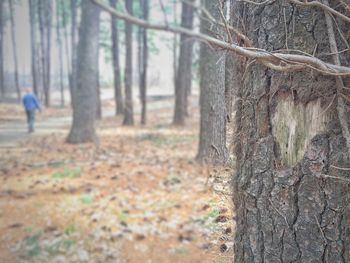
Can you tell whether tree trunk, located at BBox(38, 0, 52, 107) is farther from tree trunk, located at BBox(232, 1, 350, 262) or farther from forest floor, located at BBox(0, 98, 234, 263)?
tree trunk, located at BBox(232, 1, 350, 262)

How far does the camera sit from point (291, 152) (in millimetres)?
1266

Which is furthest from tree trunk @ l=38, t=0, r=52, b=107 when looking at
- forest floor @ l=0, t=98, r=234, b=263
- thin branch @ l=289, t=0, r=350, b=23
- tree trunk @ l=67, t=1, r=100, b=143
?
thin branch @ l=289, t=0, r=350, b=23

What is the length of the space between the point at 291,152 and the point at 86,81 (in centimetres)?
961

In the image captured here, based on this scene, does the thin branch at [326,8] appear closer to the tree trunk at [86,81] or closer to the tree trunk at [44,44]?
the tree trunk at [86,81]

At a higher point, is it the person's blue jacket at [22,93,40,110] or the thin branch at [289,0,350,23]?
the thin branch at [289,0,350,23]

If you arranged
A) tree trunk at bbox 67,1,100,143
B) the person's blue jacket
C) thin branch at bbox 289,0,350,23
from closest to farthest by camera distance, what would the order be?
thin branch at bbox 289,0,350,23, tree trunk at bbox 67,1,100,143, the person's blue jacket

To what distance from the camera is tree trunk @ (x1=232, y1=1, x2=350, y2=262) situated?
1.19 m

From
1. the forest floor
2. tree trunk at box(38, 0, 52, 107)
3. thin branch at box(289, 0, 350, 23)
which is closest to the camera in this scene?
thin branch at box(289, 0, 350, 23)

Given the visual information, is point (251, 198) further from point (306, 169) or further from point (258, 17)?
point (258, 17)

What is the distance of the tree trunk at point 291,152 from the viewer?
1193 mm

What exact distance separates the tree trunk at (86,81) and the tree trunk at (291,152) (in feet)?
30.9

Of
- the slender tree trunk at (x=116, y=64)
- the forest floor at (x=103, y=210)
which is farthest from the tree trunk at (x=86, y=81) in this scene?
the slender tree trunk at (x=116, y=64)

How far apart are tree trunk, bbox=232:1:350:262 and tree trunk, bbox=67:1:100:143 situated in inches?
370

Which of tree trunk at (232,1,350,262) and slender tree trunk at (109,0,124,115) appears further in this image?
slender tree trunk at (109,0,124,115)
